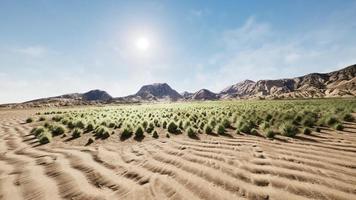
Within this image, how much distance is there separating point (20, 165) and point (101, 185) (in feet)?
9.10

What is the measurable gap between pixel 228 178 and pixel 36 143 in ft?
24.1

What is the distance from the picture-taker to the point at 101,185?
Result: 4348mm

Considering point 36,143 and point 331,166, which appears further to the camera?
point 36,143

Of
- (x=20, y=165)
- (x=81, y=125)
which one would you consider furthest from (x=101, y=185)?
(x=81, y=125)

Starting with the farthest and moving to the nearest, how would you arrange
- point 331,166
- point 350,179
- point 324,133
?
point 324,133, point 331,166, point 350,179

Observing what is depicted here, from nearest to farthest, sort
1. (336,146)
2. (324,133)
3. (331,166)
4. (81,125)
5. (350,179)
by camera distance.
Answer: (350,179), (331,166), (336,146), (324,133), (81,125)

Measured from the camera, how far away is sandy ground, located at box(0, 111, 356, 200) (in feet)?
12.5

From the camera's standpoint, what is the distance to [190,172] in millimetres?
4742

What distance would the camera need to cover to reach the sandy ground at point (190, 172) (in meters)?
3.81

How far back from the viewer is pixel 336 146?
6.34 metres

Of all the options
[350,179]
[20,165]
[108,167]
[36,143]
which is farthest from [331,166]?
[36,143]

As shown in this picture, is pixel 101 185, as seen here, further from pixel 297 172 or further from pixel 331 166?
pixel 331 166

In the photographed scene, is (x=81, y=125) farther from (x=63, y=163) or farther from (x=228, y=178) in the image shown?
(x=228, y=178)

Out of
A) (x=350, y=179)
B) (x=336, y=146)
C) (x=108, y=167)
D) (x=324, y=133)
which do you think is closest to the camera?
(x=350, y=179)
